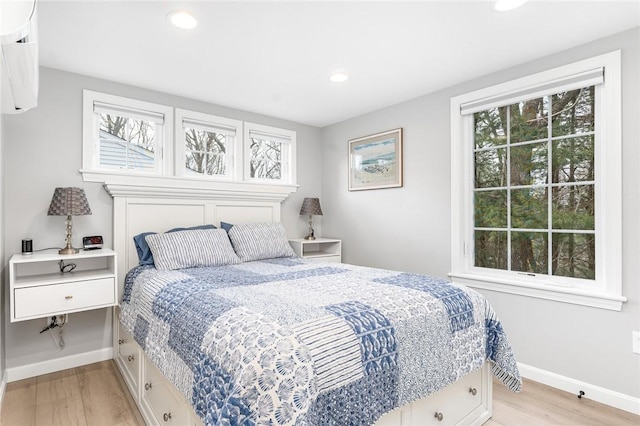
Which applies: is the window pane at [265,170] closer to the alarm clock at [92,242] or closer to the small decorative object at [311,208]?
the small decorative object at [311,208]

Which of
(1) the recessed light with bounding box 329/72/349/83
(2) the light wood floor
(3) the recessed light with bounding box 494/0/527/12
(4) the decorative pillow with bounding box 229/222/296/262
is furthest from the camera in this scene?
(4) the decorative pillow with bounding box 229/222/296/262

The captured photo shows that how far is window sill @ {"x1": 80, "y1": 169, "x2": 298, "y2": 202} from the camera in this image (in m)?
2.88

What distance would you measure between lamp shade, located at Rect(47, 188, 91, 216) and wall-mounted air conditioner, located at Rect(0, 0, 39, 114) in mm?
661

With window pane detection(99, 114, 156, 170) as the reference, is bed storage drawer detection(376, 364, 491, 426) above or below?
below

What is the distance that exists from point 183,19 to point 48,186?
1726mm

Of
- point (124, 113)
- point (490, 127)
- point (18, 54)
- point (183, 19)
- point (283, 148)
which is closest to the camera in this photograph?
point (18, 54)

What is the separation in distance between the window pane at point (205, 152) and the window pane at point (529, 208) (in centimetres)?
277

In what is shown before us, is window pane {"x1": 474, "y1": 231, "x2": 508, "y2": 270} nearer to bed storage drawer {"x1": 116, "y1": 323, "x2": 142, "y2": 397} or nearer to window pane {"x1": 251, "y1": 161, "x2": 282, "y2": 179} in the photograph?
window pane {"x1": 251, "y1": 161, "x2": 282, "y2": 179}

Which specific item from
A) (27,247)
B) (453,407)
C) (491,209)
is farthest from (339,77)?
(27,247)

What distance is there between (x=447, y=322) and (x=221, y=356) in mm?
1095

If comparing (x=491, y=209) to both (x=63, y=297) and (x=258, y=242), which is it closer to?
(x=258, y=242)

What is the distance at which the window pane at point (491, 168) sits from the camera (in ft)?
9.32

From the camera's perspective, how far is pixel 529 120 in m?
2.67

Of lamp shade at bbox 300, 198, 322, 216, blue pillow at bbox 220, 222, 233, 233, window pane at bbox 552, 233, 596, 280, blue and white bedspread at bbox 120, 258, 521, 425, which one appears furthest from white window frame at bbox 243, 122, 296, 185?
window pane at bbox 552, 233, 596, 280
